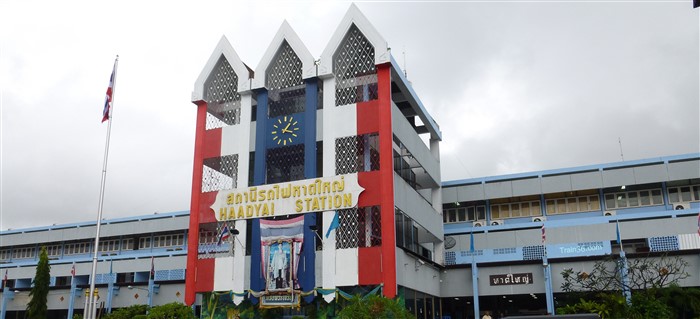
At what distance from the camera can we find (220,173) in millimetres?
46750

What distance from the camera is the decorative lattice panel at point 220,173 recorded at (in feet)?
151

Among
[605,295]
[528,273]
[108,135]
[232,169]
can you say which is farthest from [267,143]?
[605,295]

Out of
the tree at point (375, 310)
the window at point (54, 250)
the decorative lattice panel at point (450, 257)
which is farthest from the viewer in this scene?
the window at point (54, 250)

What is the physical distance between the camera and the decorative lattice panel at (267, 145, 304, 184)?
1754 inches

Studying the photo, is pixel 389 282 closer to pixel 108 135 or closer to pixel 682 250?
pixel 108 135

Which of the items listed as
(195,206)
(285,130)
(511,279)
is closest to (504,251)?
(511,279)

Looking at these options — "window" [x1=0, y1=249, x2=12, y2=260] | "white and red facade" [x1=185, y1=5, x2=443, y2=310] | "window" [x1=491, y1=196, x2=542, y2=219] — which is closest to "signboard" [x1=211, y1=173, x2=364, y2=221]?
"white and red facade" [x1=185, y1=5, x2=443, y2=310]

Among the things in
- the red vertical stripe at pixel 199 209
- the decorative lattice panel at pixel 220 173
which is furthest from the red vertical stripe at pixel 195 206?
the decorative lattice panel at pixel 220 173

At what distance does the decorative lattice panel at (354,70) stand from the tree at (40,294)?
34873 millimetres

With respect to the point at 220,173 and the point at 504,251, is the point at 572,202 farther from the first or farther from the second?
the point at 220,173

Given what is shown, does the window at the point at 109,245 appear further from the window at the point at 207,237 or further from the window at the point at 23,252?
the window at the point at 207,237

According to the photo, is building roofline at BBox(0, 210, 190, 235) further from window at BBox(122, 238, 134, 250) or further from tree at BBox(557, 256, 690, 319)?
tree at BBox(557, 256, 690, 319)

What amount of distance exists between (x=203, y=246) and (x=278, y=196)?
739 centimetres

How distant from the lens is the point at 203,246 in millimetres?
45562
